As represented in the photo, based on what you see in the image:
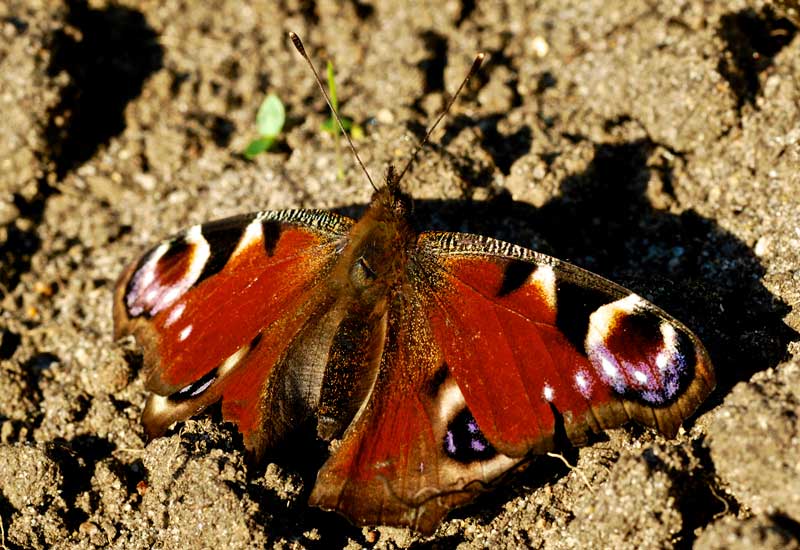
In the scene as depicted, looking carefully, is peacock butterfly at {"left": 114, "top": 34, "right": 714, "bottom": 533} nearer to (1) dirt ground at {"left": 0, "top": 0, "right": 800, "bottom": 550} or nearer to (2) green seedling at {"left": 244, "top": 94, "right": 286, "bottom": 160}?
(1) dirt ground at {"left": 0, "top": 0, "right": 800, "bottom": 550}

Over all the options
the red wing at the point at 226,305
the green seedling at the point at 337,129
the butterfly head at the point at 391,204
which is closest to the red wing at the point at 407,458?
the red wing at the point at 226,305

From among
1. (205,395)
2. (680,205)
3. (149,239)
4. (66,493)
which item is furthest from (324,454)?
(680,205)

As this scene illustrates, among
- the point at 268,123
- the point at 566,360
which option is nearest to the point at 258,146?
the point at 268,123

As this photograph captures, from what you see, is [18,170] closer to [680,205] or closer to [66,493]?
[66,493]

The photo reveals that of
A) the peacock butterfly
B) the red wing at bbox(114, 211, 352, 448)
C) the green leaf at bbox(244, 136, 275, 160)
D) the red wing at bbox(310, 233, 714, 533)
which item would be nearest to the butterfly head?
the peacock butterfly

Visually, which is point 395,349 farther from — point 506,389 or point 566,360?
point 566,360

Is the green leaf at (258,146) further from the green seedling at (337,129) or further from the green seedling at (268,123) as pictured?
the green seedling at (337,129)

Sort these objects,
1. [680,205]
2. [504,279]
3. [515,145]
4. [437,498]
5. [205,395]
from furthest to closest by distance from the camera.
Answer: [515,145] < [680,205] < [205,395] < [504,279] < [437,498]
